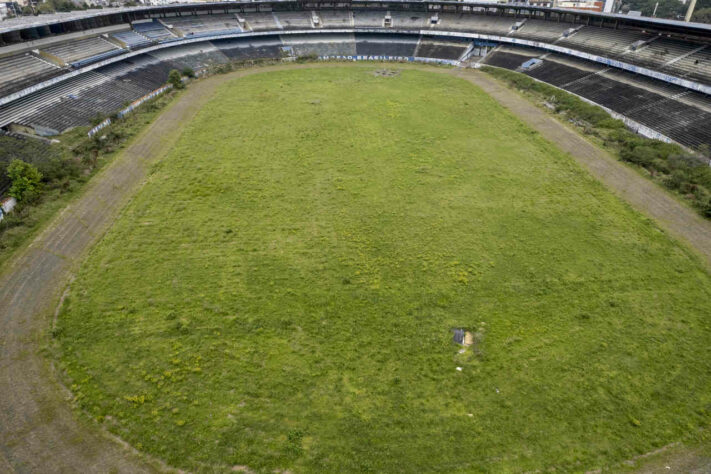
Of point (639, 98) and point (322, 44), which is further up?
point (322, 44)

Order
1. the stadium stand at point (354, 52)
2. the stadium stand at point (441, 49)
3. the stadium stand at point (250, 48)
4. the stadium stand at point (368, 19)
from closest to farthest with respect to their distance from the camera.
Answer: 1. the stadium stand at point (354, 52)
2. the stadium stand at point (250, 48)
3. the stadium stand at point (441, 49)
4. the stadium stand at point (368, 19)

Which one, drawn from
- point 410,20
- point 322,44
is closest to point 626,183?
point 322,44

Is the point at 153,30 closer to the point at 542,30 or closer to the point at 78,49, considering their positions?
the point at 78,49

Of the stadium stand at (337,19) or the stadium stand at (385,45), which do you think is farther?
the stadium stand at (337,19)

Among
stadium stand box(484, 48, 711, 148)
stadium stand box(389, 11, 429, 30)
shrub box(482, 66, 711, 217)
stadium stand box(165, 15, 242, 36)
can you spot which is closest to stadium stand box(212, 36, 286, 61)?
stadium stand box(165, 15, 242, 36)

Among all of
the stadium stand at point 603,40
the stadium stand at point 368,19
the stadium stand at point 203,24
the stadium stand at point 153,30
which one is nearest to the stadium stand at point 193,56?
the stadium stand at point 153,30

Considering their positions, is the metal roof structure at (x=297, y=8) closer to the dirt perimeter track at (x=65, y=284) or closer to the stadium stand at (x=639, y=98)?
the stadium stand at (x=639, y=98)
